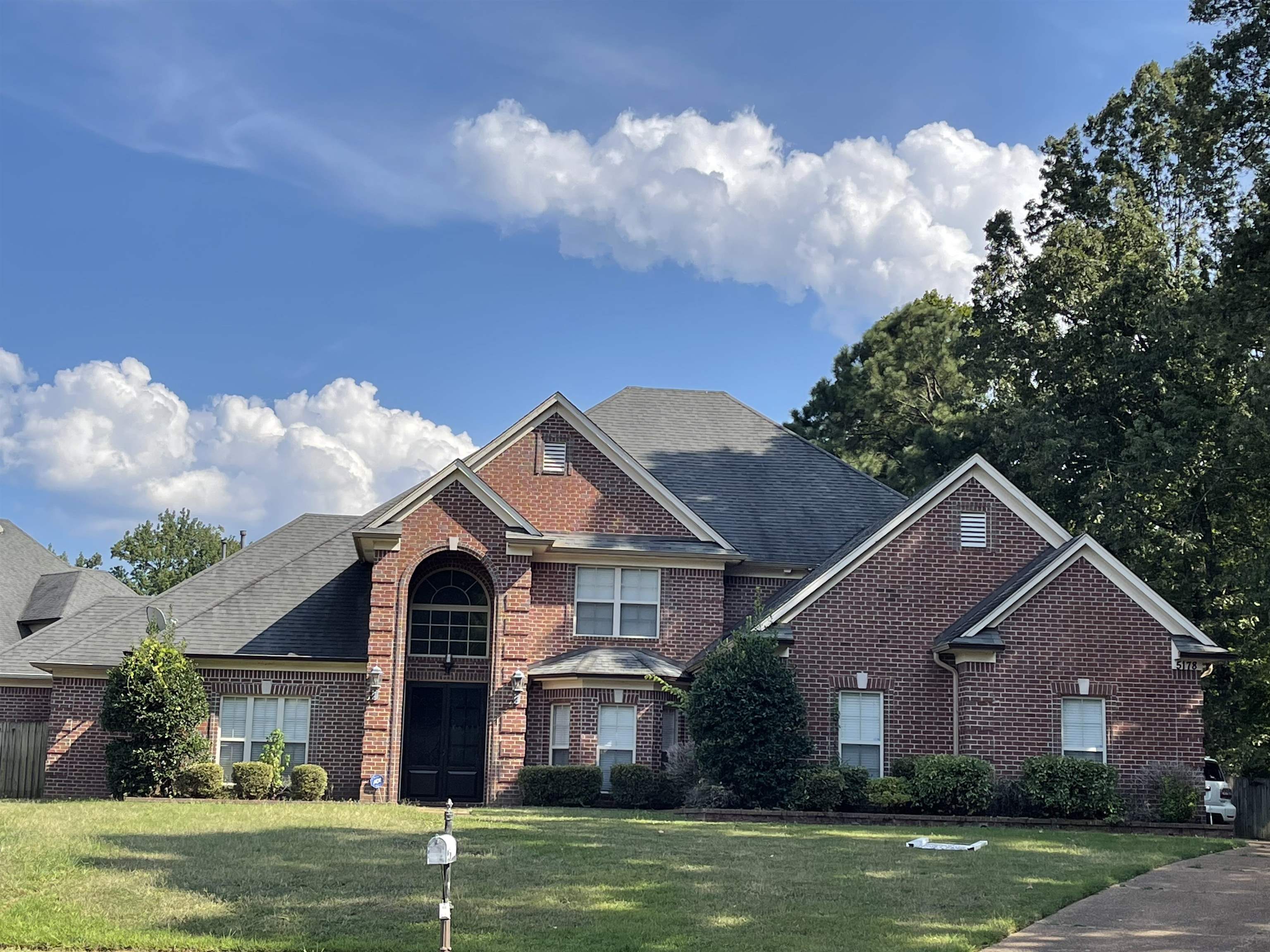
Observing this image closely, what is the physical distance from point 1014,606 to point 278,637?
15.7 meters

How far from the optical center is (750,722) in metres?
24.6

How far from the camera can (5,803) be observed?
81.3 ft

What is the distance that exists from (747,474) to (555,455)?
19.5 ft

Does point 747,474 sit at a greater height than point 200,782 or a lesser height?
greater

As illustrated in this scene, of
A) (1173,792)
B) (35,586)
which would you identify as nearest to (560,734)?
(1173,792)

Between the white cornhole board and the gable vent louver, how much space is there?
46.1 ft

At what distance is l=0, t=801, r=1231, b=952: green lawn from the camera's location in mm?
12180

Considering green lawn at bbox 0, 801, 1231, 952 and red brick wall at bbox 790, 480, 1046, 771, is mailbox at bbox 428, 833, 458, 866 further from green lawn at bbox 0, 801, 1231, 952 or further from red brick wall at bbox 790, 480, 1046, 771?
red brick wall at bbox 790, 480, 1046, 771

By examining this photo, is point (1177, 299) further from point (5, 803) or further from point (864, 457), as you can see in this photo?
point (5, 803)

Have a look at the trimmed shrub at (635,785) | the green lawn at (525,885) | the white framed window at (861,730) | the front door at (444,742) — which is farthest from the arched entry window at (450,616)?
the green lawn at (525,885)

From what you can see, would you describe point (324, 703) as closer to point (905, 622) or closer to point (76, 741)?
point (76, 741)

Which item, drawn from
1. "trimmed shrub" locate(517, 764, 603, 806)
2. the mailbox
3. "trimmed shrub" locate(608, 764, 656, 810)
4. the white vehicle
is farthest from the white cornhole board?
the white vehicle

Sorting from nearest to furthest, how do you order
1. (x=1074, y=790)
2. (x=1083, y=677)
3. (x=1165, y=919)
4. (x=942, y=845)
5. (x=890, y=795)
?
(x=1165, y=919), (x=942, y=845), (x=1074, y=790), (x=890, y=795), (x=1083, y=677)

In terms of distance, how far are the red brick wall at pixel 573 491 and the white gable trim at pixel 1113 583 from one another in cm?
786
